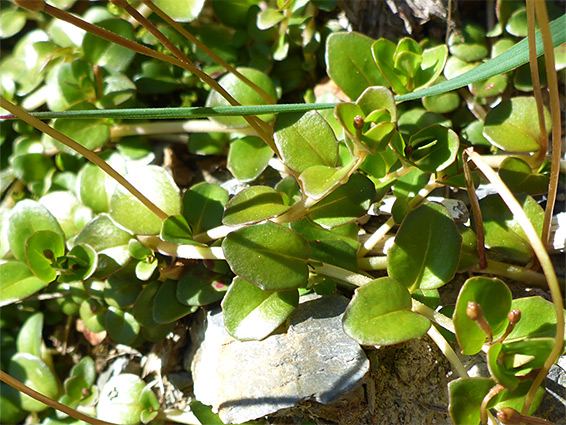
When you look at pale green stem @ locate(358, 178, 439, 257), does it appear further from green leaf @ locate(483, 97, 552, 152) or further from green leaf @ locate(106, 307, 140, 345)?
green leaf @ locate(106, 307, 140, 345)

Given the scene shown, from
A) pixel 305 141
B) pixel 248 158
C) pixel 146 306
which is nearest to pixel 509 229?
pixel 305 141

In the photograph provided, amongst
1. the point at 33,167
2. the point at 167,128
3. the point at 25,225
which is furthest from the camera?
the point at 33,167

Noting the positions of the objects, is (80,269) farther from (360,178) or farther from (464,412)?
(464,412)

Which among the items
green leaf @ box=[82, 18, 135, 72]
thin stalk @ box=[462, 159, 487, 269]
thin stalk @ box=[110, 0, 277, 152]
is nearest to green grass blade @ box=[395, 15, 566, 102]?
thin stalk @ box=[462, 159, 487, 269]

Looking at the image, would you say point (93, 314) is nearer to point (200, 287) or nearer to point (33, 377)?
point (33, 377)

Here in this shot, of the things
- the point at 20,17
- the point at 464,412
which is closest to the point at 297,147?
the point at 464,412

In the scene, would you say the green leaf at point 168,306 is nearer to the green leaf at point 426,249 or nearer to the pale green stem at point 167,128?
the pale green stem at point 167,128
